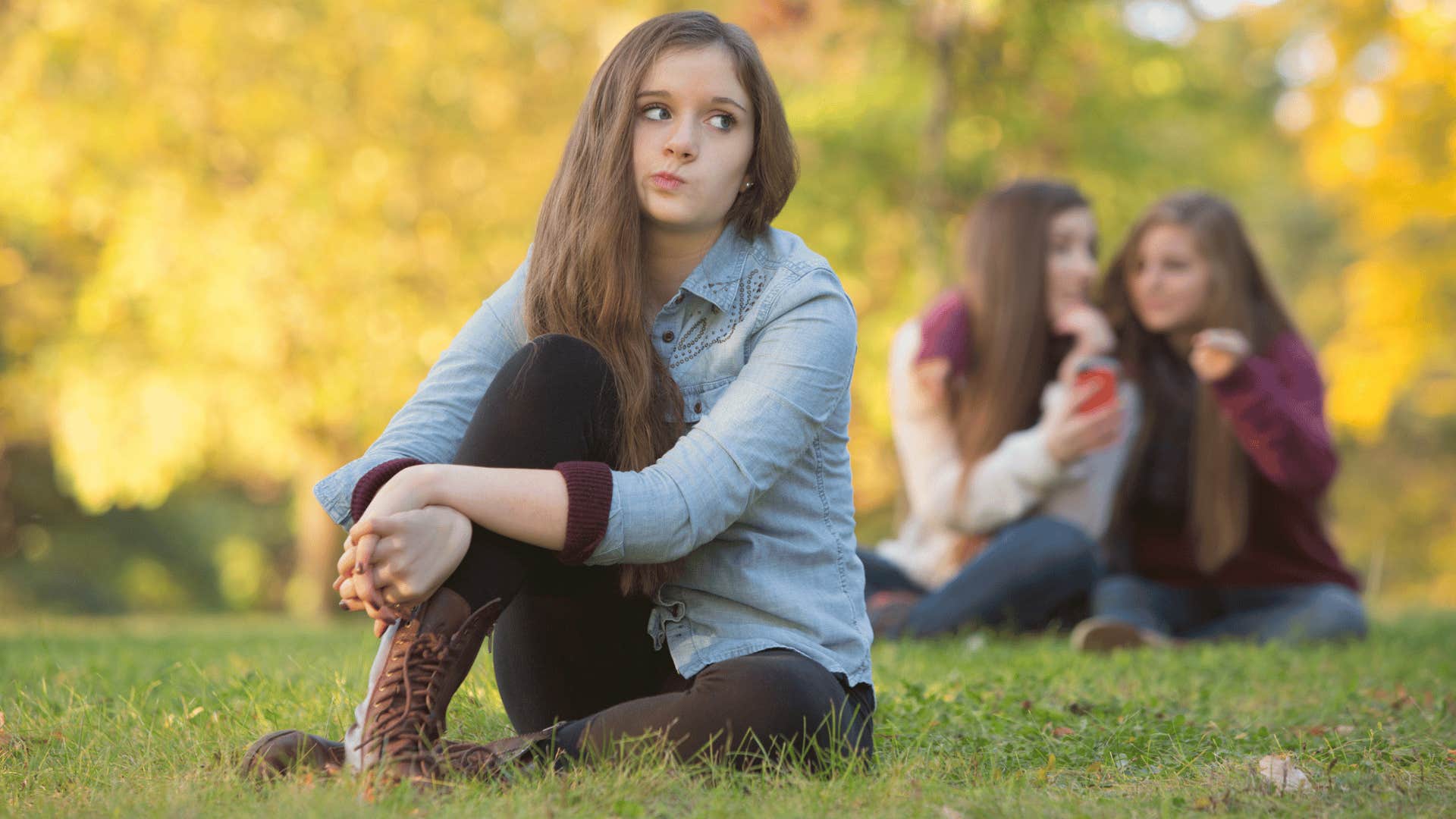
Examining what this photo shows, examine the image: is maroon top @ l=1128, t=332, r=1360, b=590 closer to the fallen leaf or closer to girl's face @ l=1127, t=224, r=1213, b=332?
girl's face @ l=1127, t=224, r=1213, b=332

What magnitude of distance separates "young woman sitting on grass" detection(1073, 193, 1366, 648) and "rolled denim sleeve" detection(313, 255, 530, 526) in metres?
2.80

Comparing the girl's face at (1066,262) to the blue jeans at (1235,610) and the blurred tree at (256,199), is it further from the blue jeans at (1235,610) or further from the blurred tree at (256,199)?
the blurred tree at (256,199)

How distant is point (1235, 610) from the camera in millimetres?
4895

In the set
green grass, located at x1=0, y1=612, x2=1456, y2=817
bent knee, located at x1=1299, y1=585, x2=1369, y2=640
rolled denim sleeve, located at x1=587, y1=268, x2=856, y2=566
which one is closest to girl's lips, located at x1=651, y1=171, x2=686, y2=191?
rolled denim sleeve, located at x1=587, y1=268, x2=856, y2=566

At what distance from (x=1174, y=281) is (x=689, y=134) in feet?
9.68

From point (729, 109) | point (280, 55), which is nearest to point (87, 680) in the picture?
point (729, 109)

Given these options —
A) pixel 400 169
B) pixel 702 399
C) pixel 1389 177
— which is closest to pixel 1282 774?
pixel 702 399

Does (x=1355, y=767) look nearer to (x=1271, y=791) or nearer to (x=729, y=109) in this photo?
(x=1271, y=791)

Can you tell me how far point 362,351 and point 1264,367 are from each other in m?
7.28

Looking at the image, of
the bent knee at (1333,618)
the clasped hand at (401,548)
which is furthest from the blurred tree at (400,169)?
the clasped hand at (401,548)

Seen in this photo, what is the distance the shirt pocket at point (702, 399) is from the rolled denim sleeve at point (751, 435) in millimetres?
58

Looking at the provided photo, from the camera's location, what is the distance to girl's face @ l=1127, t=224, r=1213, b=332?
189 inches

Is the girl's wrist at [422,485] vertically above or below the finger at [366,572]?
above

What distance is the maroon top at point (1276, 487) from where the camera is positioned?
14.7 ft
